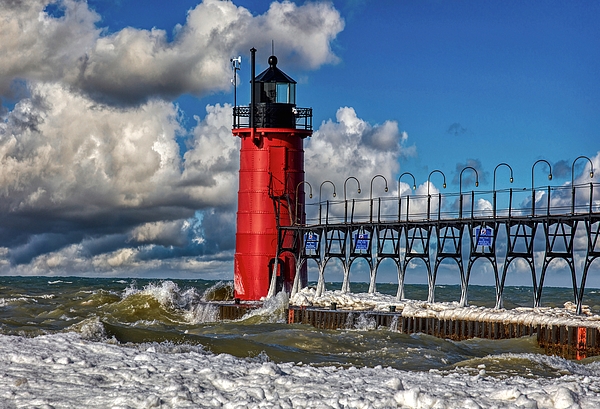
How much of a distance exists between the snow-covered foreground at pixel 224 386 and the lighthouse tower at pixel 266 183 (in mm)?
23632

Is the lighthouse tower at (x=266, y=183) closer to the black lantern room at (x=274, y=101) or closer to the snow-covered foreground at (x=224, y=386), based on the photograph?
the black lantern room at (x=274, y=101)

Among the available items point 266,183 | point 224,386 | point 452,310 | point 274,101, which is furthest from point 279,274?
point 224,386

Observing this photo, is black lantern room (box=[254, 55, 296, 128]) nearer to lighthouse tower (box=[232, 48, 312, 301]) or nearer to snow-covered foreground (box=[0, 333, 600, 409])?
lighthouse tower (box=[232, 48, 312, 301])

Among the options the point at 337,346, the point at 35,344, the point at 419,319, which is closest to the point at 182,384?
the point at 35,344

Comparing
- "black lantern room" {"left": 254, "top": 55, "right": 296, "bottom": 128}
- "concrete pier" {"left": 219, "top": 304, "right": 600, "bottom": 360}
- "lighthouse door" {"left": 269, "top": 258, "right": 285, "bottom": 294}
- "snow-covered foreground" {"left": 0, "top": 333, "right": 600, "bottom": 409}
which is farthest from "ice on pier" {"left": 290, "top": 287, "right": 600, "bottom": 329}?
"snow-covered foreground" {"left": 0, "top": 333, "right": 600, "bottom": 409}

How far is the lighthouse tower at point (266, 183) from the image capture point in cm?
3875

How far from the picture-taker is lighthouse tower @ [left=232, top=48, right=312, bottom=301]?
127 feet

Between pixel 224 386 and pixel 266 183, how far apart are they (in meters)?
26.4

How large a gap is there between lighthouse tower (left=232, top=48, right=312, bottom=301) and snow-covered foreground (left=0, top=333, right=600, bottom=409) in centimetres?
2363

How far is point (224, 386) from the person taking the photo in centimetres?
1255

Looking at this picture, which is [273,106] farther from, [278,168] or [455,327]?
[455,327]

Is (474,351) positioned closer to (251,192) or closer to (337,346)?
(337,346)

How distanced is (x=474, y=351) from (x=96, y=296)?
3135 cm

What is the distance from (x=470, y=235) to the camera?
30.5 m
